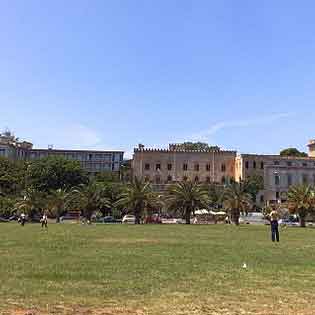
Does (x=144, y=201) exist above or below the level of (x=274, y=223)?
above

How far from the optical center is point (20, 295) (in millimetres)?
12500

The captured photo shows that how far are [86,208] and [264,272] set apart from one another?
232ft

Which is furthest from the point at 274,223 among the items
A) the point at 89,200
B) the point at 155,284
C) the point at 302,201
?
the point at 89,200

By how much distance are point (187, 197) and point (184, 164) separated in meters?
86.5

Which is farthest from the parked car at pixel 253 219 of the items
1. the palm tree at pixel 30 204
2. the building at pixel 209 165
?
the building at pixel 209 165

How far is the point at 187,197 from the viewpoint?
269 ft

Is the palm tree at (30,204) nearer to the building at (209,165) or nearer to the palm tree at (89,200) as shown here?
the palm tree at (89,200)

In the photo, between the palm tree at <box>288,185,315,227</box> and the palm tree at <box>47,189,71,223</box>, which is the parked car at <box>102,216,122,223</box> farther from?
the palm tree at <box>288,185,315,227</box>

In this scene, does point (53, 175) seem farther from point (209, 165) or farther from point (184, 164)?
point (209, 165)

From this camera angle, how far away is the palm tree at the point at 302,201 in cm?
7781

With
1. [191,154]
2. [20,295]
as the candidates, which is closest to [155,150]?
[191,154]

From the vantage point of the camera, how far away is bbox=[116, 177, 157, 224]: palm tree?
81.1 m

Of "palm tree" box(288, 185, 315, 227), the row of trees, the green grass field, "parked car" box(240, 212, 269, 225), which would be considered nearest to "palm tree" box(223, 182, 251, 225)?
the row of trees

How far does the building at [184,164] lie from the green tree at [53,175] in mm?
42005
